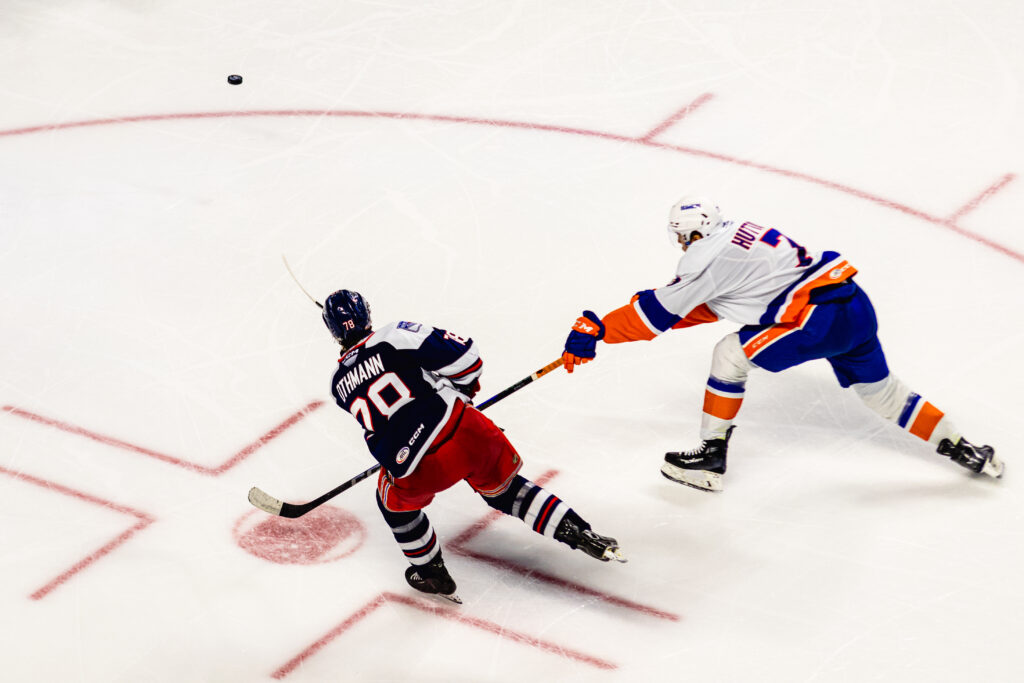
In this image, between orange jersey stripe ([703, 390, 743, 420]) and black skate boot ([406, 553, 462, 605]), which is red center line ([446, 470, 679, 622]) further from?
orange jersey stripe ([703, 390, 743, 420])

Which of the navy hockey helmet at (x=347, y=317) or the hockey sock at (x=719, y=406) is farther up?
the navy hockey helmet at (x=347, y=317)

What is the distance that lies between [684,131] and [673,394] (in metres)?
2.30

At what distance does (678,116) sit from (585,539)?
12.0ft

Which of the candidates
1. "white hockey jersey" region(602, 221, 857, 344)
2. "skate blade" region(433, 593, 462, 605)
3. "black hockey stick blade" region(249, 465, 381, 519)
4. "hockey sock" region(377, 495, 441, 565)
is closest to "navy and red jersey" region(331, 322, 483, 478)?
"hockey sock" region(377, 495, 441, 565)

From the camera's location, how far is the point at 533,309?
5734 millimetres

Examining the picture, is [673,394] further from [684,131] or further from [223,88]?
[223,88]

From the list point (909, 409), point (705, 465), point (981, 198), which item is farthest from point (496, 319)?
point (981, 198)

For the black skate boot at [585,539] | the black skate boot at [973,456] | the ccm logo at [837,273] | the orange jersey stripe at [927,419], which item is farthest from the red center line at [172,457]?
the black skate boot at [973,456]

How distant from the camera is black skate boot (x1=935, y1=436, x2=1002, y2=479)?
4.58 m

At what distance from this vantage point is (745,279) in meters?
4.45

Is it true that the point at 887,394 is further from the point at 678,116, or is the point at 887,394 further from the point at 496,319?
the point at 678,116

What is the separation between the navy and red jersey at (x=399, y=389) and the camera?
4.03m

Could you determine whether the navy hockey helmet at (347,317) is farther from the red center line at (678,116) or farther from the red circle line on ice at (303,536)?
the red center line at (678,116)

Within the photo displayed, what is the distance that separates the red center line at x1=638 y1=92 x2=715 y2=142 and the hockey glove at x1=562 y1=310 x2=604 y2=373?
270 centimetres
